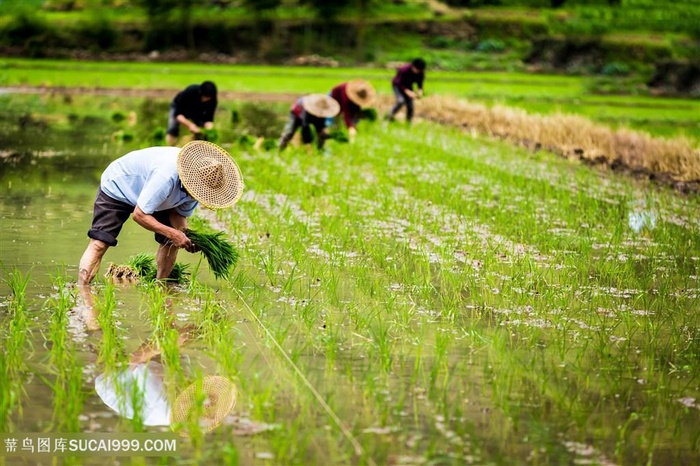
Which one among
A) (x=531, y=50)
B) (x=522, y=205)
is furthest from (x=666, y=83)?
(x=522, y=205)

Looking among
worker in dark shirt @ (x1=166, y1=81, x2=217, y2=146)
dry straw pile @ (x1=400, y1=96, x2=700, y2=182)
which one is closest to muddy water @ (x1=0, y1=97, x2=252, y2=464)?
worker in dark shirt @ (x1=166, y1=81, x2=217, y2=146)

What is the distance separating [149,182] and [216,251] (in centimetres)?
69

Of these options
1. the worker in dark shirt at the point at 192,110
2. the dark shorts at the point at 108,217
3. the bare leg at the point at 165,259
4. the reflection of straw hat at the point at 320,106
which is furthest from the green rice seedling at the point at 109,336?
the reflection of straw hat at the point at 320,106

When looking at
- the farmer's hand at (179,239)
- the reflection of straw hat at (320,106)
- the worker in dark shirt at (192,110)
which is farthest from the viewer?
the reflection of straw hat at (320,106)

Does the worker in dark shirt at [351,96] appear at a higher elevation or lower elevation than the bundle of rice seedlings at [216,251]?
lower

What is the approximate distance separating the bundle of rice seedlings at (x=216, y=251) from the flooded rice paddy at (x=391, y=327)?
12 centimetres

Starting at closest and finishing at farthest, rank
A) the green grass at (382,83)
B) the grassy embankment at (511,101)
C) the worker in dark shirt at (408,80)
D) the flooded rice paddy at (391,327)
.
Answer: the flooded rice paddy at (391,327) → the grassy embankment at (511,101) → the worker in dark shirt at (408,80) → the green grass at (382,83)

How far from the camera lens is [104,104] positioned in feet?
76.1

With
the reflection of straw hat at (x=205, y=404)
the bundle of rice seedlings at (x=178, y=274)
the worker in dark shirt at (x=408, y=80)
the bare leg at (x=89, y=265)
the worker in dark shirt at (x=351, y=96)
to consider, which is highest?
the reflection of straw hat at (x=205, y=404)

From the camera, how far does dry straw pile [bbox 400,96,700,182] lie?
507 inches

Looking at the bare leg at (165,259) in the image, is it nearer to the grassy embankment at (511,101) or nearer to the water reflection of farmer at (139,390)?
the water reflection of farmer at (139,390)

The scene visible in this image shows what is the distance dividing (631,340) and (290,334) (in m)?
1.71

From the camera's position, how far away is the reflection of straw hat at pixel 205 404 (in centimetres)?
413

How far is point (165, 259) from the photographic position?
644 centimetres
